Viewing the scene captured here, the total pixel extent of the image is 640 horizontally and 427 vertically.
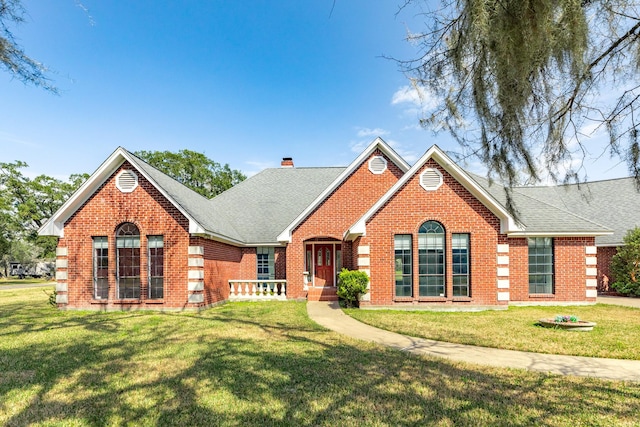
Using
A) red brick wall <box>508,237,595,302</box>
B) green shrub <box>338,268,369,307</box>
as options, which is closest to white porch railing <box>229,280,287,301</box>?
green shrub <box>338,268,369,307</box>

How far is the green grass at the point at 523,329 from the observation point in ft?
27.3

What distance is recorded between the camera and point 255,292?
18.1 m

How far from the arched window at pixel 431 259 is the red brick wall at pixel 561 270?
3.87 m

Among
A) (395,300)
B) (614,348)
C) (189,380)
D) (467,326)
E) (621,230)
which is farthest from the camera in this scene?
(621,230)

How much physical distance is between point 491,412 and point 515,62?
4.49 m

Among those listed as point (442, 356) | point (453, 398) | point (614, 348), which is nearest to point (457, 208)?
point (614, 348)

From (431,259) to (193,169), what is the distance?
41.2 metres

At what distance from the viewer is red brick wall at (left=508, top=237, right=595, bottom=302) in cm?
1583

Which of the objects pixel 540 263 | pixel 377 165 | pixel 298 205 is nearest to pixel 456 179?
pixel 377 165

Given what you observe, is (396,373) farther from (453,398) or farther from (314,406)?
(314,406)

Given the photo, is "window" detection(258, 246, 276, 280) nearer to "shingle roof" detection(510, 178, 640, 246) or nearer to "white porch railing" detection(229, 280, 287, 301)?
"white porch railing" detection(229, 280, 287, 301)

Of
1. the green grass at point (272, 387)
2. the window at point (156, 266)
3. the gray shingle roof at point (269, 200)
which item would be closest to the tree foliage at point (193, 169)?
the gray shingle roof at point (269, 200)

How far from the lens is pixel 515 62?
444cm

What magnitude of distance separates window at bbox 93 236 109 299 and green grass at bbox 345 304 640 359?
9821 millimetres
